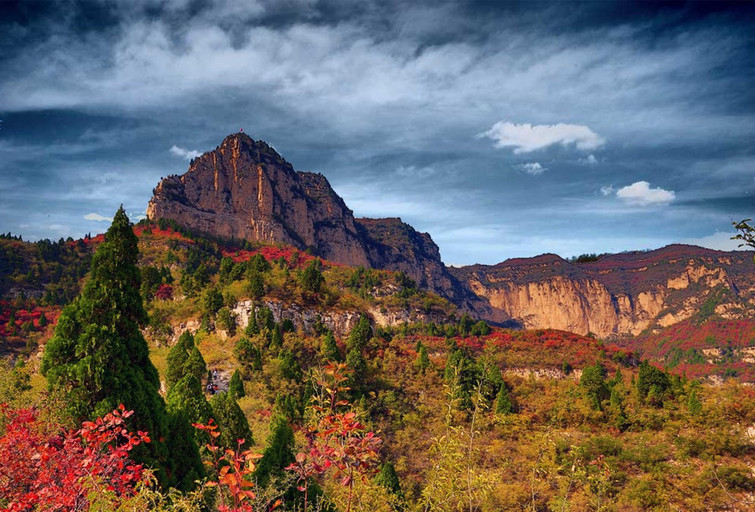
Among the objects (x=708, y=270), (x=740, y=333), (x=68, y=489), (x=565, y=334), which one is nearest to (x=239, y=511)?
(x=68, y=489)

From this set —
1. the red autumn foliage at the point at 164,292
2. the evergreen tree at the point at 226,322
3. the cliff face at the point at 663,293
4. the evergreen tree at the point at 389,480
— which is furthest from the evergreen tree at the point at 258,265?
the cliff face at the point at 663,293

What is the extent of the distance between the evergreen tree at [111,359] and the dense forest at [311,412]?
53mm

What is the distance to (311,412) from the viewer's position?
9.92 meters

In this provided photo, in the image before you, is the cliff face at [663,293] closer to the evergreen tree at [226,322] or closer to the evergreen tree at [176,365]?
the evergreen tree at [226,322]

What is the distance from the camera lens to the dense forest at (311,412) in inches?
267

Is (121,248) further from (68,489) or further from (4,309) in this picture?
(4,309)

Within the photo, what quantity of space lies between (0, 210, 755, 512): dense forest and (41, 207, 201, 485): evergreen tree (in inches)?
2.1

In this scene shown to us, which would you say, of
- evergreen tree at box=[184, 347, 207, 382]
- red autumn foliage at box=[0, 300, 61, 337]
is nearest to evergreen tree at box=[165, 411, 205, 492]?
evergreen tree at box=[184, 347, 207, 382]

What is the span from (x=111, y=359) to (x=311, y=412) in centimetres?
709

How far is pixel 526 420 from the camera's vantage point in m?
31.9

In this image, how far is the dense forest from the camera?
6777mm

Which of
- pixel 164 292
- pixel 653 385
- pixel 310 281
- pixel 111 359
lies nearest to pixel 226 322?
pixel 310 281

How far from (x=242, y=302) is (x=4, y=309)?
50.4 m

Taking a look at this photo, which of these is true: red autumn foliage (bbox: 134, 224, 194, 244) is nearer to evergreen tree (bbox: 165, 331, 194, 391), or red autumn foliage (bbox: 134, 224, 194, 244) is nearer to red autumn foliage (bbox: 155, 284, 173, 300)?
red autumn foliage (bbox: 155, 284, 173, 300)
